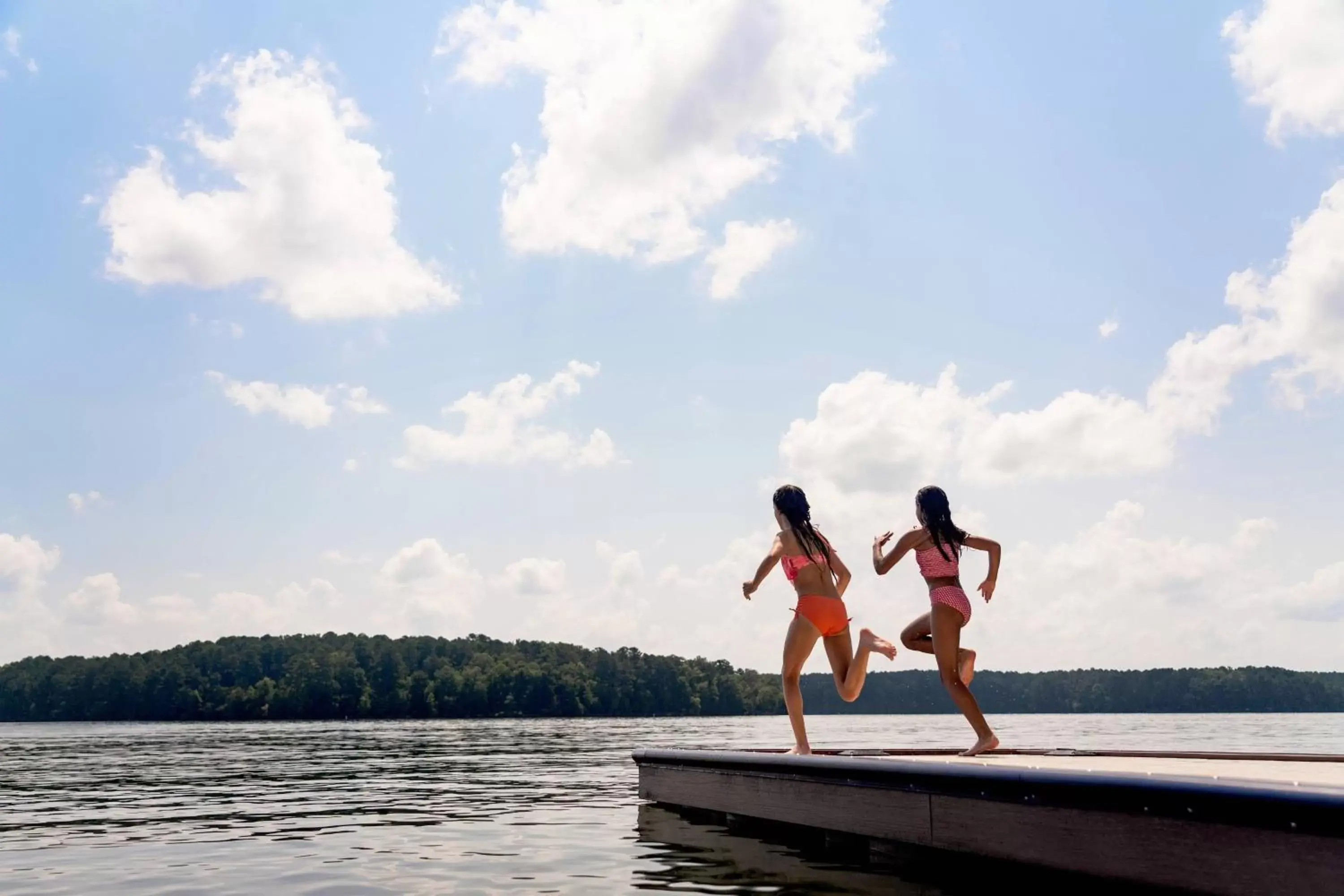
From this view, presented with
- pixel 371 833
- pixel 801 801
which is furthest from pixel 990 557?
pixel 371 833

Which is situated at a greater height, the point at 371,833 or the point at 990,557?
the point at 990,557

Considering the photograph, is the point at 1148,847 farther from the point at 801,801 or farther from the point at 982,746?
the point at 801,801

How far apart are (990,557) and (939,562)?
0.41 meters

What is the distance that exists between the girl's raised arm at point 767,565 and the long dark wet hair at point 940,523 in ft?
4.34

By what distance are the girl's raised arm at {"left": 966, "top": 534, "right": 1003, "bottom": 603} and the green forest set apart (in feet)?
382

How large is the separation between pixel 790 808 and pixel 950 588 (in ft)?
7.87

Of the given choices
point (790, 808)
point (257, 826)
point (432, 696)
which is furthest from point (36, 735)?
point (790, 808)

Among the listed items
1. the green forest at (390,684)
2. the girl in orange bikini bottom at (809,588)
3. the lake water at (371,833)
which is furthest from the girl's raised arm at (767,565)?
the green forest at (390,684)

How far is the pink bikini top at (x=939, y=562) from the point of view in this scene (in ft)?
29.5

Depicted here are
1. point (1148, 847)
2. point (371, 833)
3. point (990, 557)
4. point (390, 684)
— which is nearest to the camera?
point (1148, 847)

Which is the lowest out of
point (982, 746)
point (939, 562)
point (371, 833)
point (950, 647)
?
point (371, 833)

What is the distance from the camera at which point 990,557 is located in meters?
8.85

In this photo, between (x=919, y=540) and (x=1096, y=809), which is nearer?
(x=1096, y=809)

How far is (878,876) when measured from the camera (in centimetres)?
766
